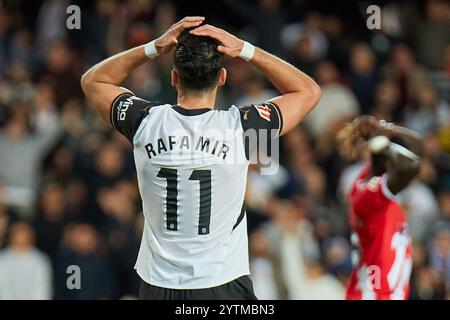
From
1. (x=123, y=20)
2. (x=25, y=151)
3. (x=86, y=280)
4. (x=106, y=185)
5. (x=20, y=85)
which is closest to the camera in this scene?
(x=86, y=280)

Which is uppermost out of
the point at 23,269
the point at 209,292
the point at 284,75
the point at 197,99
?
the point at 284,75

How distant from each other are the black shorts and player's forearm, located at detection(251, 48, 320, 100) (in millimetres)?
1007

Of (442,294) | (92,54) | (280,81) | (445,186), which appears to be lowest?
(442,294)

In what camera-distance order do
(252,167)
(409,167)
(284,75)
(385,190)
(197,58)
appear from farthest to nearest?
(252,167)
(385,190)
(409,167)
(284,75)
(197,58)

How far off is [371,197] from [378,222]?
16 centimetres

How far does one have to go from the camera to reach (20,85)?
13133mm

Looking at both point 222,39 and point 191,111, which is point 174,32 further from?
point 191,111

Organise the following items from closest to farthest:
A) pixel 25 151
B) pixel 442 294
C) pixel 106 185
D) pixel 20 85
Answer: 1. pixel 442 294
2. pixel 106 185
3. pixel 25 151
4. pixel 20 85

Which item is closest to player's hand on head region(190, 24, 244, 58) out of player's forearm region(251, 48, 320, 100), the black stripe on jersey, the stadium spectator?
player's forearm region(251, 48, 320, 100)

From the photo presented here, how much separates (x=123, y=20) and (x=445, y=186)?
4970mm

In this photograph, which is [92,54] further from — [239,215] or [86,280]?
[239,215]

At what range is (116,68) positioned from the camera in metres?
5.35

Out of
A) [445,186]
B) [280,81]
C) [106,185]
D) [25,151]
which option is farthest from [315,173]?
[280,81]

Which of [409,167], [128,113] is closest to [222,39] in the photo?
[128,113]
